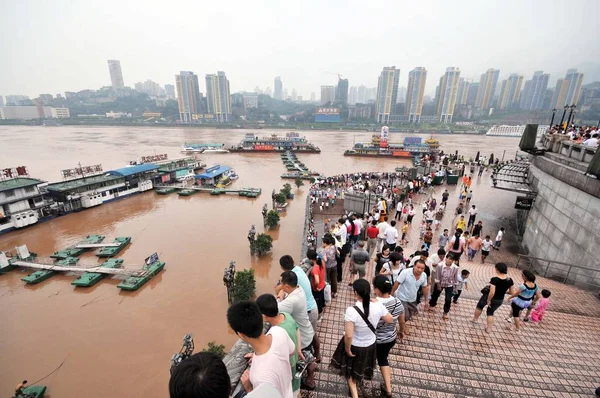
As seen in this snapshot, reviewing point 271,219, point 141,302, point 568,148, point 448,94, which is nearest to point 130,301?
point 141,302

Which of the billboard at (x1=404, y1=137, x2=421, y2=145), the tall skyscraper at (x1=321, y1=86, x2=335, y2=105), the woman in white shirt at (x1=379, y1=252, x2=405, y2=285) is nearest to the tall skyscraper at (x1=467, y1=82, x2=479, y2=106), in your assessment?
the tall skyscraper at (x1=321, y1=86, x2=335, y2=105)

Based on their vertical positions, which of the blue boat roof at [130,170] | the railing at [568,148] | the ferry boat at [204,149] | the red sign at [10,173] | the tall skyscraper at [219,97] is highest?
the tall skyscraper at [219,97]

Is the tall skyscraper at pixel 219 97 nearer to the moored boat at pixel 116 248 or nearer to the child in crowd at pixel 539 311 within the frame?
the moored boat at pixel 116 248

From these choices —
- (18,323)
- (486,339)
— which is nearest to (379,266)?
(486,339)

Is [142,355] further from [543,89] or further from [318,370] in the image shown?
[543,89]

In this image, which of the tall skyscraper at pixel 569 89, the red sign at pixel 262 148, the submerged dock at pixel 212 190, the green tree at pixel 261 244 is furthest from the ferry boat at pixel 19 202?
the tall skyscraper at pixel 569 89
